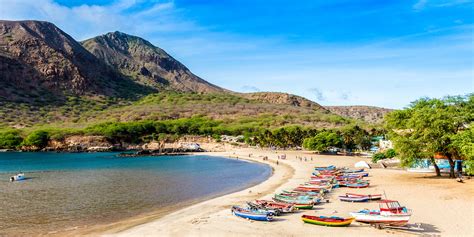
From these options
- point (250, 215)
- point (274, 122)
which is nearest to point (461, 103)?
Answer: point (250, 215)

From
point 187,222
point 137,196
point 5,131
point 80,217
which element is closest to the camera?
point 187,222

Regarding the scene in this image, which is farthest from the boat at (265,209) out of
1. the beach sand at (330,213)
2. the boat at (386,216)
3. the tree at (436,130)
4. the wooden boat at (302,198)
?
the tree at (436,130)

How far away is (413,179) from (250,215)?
96.5ft

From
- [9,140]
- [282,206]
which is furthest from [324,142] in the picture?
[9,140]

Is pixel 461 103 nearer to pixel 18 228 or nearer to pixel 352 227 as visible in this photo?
pixel 352 227

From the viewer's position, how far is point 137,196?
44375 mm

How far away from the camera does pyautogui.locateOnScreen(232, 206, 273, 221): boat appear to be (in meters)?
28.6

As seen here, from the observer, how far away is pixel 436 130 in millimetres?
45812

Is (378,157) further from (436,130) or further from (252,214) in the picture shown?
(252,214)

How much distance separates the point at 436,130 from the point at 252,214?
2911 cm

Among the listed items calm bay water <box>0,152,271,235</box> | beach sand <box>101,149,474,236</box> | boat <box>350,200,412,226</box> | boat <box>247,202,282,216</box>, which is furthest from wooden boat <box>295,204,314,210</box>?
calm bay water <box>0,152,271,235</box>

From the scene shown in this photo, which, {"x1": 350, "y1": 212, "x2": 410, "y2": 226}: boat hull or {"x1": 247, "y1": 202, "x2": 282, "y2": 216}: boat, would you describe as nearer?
{"x1": 350, "y1": 212, "x2": 410, "y2": 226}: boat hull

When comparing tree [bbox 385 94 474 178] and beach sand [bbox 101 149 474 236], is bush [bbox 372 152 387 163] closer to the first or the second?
tree [bbox 385 94 474 178]

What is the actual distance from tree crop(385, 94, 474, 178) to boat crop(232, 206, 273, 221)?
26139 millimetres
